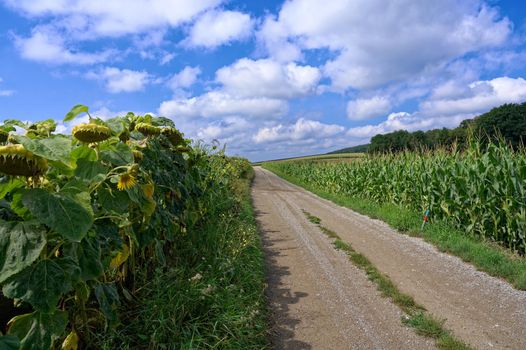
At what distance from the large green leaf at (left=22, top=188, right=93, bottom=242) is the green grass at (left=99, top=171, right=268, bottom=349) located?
4.56ft

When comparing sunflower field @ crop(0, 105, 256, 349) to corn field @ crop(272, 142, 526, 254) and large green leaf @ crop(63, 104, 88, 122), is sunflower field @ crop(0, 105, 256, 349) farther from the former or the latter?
corn field @ crop(272, 142, 526, 254)

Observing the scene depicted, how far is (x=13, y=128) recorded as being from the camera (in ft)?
6.55

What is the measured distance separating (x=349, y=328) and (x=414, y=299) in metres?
1.27

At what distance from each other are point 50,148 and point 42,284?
21.7 inches

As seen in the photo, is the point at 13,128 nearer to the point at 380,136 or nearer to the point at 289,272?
the point at 289,272

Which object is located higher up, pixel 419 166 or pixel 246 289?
pixel 419 166

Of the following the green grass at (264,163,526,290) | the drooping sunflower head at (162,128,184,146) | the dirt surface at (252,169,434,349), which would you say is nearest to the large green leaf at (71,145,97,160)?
the drooping sunflower head at (162,128,184,146)

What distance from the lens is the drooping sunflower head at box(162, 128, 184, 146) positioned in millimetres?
3412

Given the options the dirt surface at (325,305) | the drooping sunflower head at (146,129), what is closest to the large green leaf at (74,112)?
the drooping sunflower head at (146,129)

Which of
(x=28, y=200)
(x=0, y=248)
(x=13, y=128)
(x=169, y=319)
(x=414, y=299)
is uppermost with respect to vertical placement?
(x=13, y=128)

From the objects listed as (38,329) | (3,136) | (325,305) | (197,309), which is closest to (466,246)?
(325,305)

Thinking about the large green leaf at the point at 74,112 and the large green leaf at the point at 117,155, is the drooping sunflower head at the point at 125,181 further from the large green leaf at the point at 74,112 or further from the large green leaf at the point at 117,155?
the large green leaf at the point at 74,112

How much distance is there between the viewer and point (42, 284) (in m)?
1.50

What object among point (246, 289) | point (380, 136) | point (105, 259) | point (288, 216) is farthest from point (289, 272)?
point (380, 136)
